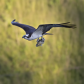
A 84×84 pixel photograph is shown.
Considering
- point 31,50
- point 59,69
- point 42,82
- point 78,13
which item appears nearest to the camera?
point 31,50

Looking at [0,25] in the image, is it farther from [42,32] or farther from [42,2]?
[42,32]

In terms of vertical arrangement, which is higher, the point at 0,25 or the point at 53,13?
the point at 53,13

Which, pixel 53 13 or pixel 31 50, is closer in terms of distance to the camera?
pixel 31 50

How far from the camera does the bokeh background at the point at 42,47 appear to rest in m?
3.95

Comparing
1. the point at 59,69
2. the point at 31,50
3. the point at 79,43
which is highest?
the point at 79,43

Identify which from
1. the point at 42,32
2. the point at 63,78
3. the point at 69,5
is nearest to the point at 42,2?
the point at 69,5

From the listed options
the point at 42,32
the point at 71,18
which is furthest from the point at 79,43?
the point at 42,32

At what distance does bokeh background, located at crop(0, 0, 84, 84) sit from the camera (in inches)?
155

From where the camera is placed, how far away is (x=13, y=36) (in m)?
4.00

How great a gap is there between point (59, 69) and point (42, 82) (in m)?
0.62

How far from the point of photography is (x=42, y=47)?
4438 millimetres

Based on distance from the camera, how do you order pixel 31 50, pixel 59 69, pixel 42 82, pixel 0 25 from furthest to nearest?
pixel 59 69 < pixel 42 82 < pixel 31 50 < pixel 0 25

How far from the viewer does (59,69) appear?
502 cm

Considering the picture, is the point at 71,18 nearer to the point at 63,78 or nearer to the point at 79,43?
the point at 79,43
